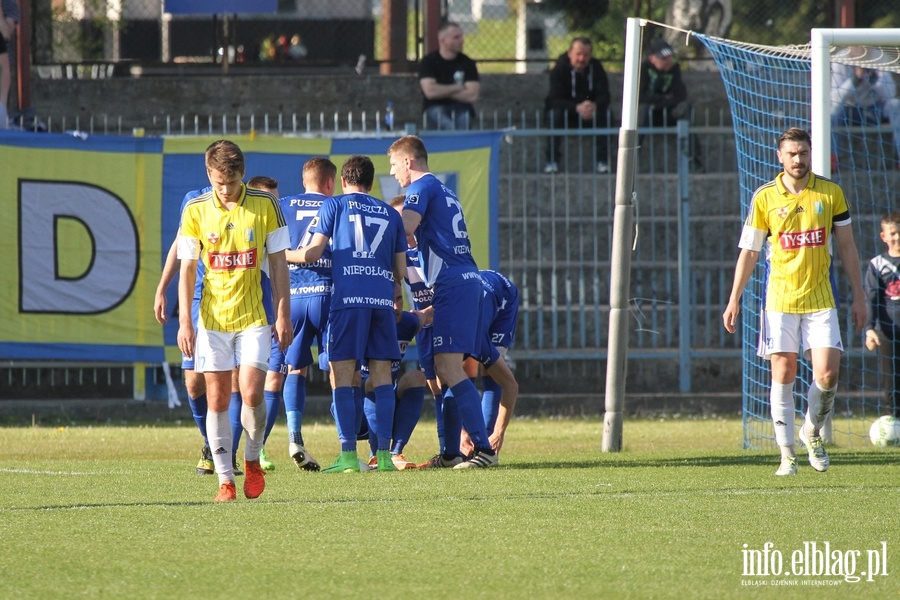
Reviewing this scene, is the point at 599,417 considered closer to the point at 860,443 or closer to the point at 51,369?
the point at 860,443

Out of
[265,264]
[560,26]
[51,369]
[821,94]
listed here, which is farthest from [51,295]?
[560,26]

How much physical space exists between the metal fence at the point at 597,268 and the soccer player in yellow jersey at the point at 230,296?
6.88 m

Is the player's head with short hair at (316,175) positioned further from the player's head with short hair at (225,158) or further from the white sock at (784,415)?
the white sock at (784,415)

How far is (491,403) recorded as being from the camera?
9.90 m

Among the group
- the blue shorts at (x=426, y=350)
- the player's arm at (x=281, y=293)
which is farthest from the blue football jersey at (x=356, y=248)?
the player's arm at (x=281, y=293)

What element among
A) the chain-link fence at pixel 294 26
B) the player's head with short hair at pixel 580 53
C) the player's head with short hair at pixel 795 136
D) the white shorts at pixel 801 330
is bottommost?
the white shorts at pixel 801 330

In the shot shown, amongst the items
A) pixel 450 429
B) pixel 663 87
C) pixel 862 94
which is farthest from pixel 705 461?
pixel 862 94

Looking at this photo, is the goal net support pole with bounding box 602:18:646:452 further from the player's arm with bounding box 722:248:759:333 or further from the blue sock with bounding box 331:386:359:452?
the blue sock with bounding box 331:386:359:452

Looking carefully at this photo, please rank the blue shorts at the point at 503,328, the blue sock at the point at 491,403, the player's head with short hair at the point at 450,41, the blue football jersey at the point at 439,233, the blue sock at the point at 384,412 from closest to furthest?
the blue sock at the point at 384,412 < the blue football jersey at the point at 439,233 < the blue shorts at the point at 503,328 < the blue sock at the point at 491,403 < the player's head with short hair at the point at 450,41

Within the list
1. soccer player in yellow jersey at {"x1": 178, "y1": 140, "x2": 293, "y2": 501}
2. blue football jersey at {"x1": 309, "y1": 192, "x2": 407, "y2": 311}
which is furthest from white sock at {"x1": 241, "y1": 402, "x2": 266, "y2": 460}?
blue football jersey at {"x1": 309, "y1": 192, "x2": 407, "y2": 311}

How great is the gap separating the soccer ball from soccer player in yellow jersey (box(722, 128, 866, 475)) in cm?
261

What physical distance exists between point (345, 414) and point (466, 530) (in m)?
2.70

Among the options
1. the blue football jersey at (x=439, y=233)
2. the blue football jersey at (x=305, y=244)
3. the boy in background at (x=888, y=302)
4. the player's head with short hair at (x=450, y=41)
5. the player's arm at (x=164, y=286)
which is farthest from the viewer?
the player's head with short hair at (x=450, y=41)

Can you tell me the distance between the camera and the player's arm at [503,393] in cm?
962
